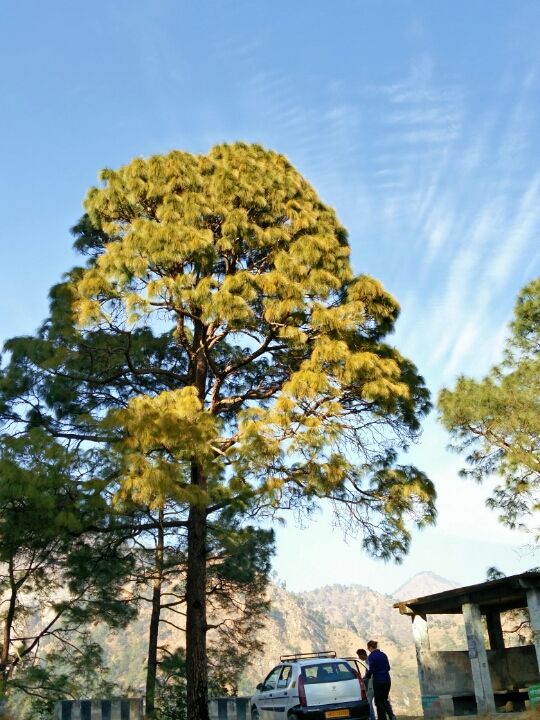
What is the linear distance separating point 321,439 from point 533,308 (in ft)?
37.7

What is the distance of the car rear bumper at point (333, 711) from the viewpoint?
35.9 ft

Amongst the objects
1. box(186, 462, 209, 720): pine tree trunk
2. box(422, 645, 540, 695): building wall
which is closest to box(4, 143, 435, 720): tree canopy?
box(186, 462, 209, 720): pine tree trunk

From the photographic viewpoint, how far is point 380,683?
35.8 ft

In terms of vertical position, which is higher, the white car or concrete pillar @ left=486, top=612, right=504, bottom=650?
concrete pillar @ left=486, top=612, right=504, bottom=650

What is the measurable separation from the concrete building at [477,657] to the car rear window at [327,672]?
2.79m

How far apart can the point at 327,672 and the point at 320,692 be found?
38 cm

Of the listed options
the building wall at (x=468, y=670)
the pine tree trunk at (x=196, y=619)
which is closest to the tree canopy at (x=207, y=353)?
the pine tree trunk at (x=196, y=619)

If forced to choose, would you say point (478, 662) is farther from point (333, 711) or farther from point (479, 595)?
point (333, 711)

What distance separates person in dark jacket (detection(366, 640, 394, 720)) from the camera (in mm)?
10883

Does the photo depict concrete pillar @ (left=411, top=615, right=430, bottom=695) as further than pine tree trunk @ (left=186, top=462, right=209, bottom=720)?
Yes

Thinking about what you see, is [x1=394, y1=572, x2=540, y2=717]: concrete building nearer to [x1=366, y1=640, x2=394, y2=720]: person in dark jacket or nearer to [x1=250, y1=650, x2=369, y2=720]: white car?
[x1=366, y1=640, x2=394, y2=720]: person in dark jacket

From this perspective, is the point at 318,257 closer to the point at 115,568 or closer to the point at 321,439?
the point at 321,439

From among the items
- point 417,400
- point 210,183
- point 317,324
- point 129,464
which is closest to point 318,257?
point 317,324

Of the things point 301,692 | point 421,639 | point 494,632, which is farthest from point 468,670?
point 301,692
